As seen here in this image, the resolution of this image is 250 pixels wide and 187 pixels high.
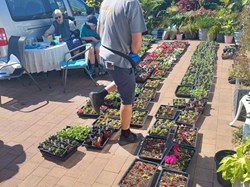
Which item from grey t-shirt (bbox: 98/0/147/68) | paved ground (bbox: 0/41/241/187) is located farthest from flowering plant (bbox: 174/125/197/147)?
grey t-shirt (bbox: 98/0/147/68)

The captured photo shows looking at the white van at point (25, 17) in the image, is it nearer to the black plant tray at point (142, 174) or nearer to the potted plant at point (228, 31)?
the black plant tray at point (142, 174)

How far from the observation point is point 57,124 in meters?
4.36

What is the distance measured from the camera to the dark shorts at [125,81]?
3293 millimetres

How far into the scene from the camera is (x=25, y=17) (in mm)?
6211

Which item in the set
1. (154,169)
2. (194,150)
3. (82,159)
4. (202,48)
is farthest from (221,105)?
(202,48)

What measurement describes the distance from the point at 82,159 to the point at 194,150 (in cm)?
147

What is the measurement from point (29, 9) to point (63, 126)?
367cm

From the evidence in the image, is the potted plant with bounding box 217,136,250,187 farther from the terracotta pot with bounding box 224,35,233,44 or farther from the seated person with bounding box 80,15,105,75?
the terracotta pot with bounding box 224,35,233,44

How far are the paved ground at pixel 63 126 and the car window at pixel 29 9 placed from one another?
1.61 metres

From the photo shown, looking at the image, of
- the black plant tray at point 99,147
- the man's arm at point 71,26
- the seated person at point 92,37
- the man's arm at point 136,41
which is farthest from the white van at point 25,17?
the man's arm at point 136,41

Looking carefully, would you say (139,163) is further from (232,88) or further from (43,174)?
(232,88)

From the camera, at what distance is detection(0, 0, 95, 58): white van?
18.6 ft

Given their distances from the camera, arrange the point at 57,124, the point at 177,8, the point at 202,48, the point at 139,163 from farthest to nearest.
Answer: the point at 177,8
the point at 202,48
the point at 57,124
the point at 139,163

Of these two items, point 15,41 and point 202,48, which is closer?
point 15,41
